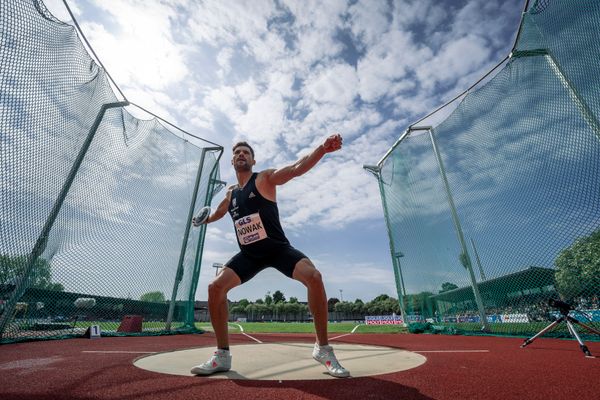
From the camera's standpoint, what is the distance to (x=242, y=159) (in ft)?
10.3

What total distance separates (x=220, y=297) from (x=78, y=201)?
4344mm

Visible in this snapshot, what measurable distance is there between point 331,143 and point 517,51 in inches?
224

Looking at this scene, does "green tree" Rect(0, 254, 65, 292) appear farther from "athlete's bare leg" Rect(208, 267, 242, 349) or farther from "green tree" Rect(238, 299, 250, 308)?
"green tree" Rect(238, 299, 250, 308)

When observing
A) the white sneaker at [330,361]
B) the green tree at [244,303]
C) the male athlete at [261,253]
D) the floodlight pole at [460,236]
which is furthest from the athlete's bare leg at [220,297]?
the green tree at [244,303]

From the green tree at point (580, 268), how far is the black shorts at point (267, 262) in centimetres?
520

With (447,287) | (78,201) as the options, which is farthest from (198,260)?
(447,287)

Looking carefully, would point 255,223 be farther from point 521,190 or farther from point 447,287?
point 447,287

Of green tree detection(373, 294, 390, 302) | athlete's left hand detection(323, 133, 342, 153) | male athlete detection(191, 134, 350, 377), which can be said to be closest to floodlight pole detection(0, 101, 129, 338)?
male athlete detection(191, 134, 350, 377)

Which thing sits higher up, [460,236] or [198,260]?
[460,236]

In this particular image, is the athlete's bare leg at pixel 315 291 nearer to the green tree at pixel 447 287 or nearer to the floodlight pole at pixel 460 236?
the floodlight pole at pixel 460 236

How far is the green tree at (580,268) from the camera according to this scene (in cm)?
468

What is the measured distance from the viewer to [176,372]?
2.29 meters

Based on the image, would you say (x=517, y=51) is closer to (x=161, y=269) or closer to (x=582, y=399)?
(x=582, y=399)

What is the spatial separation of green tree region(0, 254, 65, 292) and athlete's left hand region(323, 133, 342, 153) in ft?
15.4
